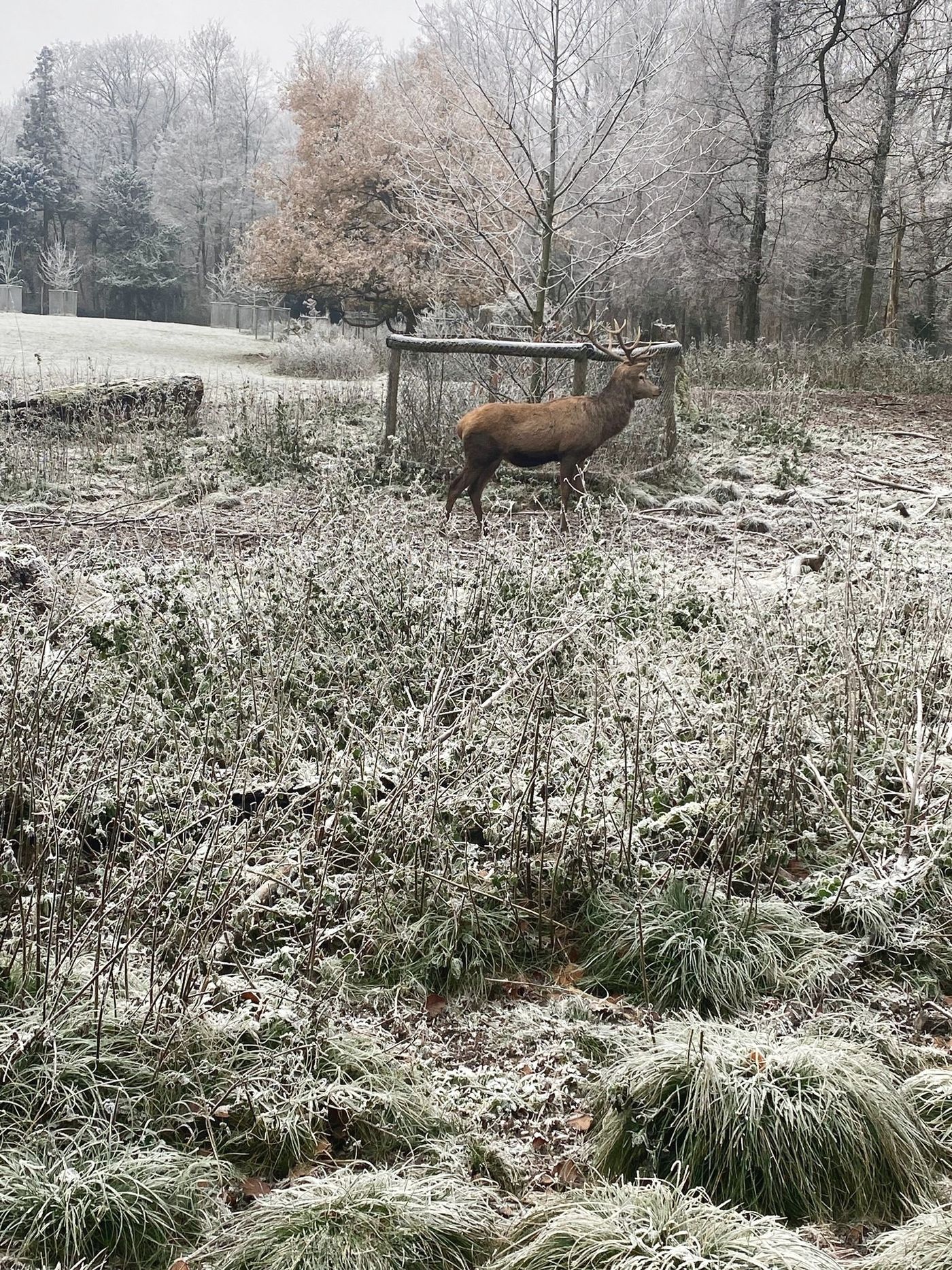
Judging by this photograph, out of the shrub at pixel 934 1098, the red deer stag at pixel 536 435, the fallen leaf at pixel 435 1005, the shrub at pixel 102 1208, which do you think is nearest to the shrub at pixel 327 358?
the red deer stag at pixel 536 435

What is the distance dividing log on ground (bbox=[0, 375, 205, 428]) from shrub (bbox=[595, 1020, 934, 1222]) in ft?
37.2

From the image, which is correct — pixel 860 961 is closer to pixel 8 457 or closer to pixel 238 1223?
pixel 238 1223

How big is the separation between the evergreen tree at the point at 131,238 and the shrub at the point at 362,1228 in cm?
4559

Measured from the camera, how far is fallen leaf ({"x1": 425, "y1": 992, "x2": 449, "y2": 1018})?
3413mm

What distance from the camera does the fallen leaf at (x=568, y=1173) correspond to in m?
2.75

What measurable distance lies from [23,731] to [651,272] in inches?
1073

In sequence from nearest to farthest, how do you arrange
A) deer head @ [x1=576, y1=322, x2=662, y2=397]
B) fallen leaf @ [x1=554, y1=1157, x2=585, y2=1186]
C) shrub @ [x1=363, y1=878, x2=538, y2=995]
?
fallen leaf @ [x1=554, y1=1157, x2=585, y2=1186]
shrub @ [x1=363, y1=878, x2=538, y2=995]
deer head @ [x1=576, y1=322, x2=662, y2=397]

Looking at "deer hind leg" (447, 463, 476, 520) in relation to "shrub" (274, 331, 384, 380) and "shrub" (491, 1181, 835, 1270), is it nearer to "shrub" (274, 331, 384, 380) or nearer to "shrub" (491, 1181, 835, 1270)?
"shrub" (491, 1181, 835, 1270)

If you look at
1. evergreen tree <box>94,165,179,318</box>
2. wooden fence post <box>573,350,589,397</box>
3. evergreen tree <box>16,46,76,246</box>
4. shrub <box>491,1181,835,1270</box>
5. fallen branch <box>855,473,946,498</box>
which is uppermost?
evergreen tree <box>16,46,76,246</box>

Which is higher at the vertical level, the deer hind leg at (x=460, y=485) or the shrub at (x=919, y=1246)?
the deer hind leg at (x=460, y=485)

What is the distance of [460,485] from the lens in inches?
350

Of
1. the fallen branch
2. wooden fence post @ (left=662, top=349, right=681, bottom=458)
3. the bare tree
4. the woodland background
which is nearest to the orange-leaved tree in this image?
the woodland background

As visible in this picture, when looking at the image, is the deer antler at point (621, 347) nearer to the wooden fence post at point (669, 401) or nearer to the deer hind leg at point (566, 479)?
the deer hind leg at point (566, 479)

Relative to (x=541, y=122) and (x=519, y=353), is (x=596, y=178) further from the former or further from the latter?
(x=519, y=353)
